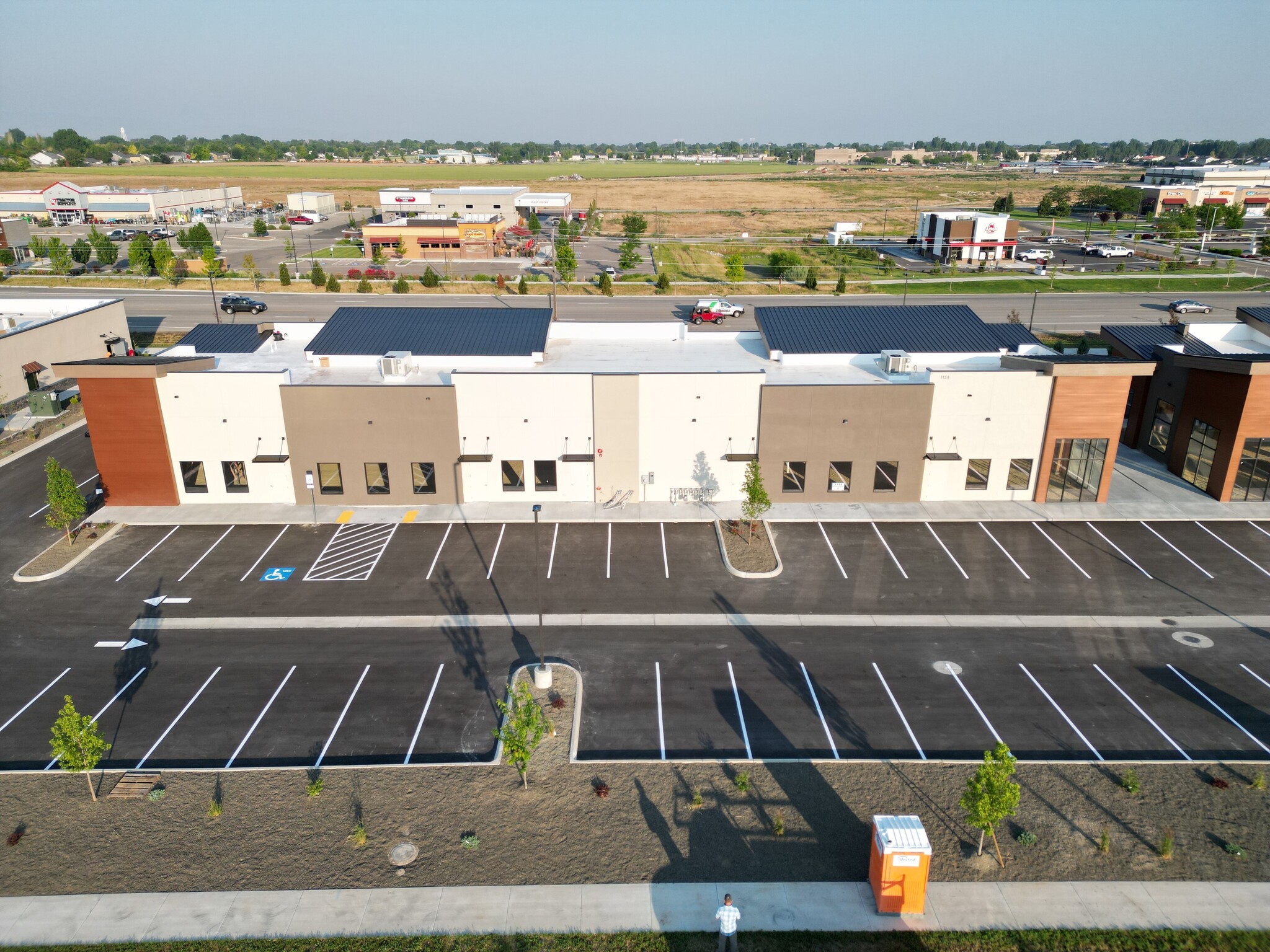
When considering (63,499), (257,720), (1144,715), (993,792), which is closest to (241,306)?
(63,499)

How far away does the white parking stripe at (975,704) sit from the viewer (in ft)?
72.2

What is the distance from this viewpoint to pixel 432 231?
319ft

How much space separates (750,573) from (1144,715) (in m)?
13.2

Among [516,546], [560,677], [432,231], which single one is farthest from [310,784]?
[432,231]

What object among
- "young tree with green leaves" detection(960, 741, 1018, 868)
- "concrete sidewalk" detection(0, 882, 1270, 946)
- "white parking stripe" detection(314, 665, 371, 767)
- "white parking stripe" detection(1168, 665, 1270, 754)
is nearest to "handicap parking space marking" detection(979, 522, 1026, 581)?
"white parking stripe" detection(1168, 665, 1270, 754)

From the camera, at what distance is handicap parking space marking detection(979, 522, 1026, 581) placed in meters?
30.6

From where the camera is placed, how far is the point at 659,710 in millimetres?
22969

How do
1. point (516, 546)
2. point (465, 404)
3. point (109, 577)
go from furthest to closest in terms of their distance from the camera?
point (465, 404), point (516, 546), point (109, 577)

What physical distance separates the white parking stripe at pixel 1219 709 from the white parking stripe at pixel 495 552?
23.4 m

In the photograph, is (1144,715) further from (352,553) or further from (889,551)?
(352,553)

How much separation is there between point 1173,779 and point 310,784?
873 inches

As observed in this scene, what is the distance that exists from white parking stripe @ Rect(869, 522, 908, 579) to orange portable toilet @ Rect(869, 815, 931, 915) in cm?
1504

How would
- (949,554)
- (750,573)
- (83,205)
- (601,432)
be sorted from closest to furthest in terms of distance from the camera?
(750,573) < (949,554) < (601,432) < (83,205)

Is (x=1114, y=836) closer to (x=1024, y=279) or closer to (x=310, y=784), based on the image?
(x=310, y=784)
